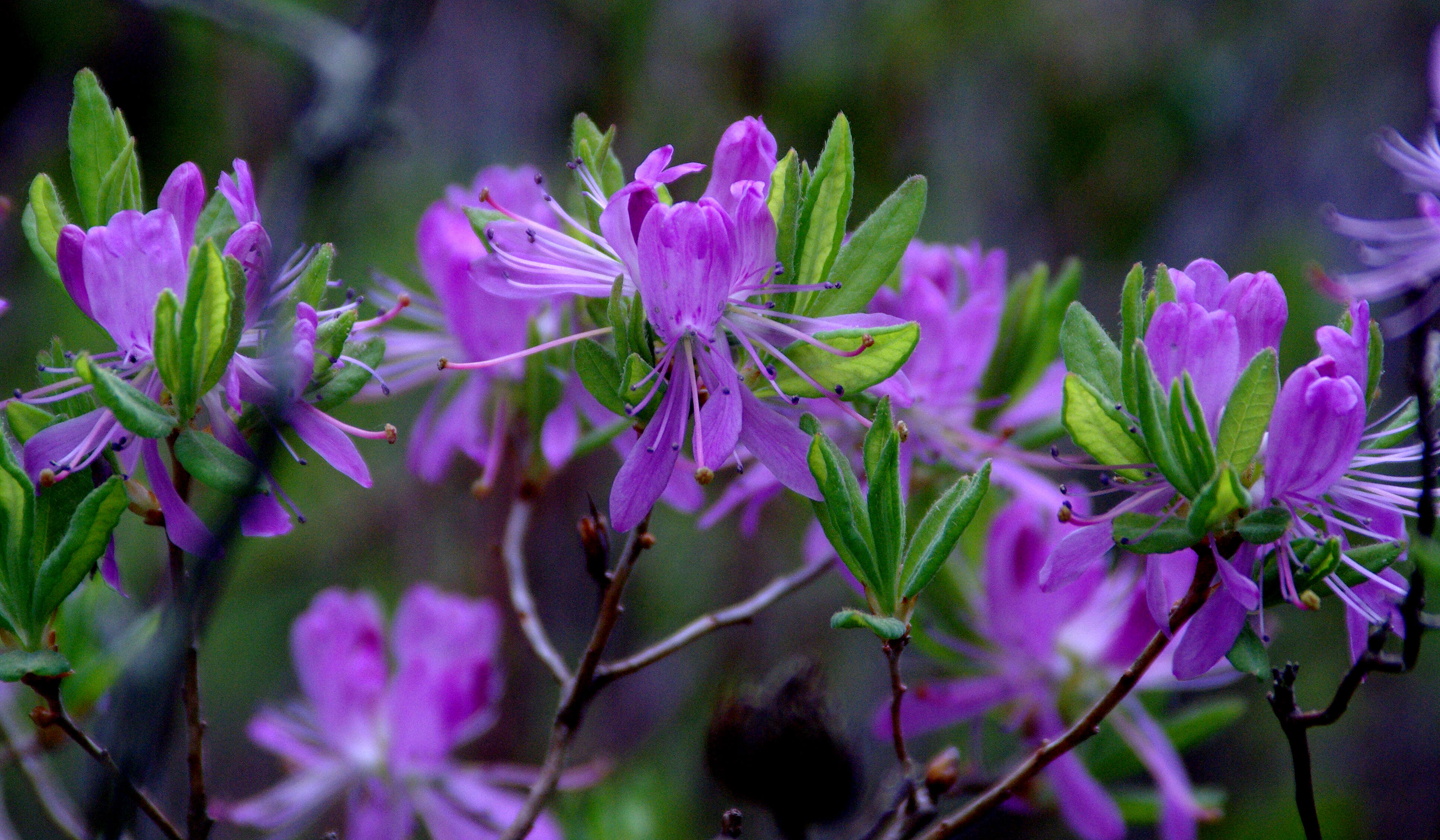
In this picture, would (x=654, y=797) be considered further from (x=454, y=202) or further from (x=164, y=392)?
(x=164, y=392)

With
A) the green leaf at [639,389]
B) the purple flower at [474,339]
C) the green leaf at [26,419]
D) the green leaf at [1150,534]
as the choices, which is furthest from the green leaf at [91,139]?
the green leaf at [1150,534]

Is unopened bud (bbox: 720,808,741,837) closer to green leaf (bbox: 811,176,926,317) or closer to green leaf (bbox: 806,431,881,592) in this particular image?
green leaf (bbox: 806,431,881,592)

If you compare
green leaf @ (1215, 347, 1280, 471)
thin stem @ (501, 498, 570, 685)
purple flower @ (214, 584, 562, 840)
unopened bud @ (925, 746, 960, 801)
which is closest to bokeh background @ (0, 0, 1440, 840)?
purple flower @ (214, 584, 562, 840)

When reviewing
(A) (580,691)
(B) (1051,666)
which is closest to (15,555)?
(A) (580,691)

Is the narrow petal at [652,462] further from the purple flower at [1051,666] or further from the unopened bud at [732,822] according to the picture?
the purple flower at [1051,666]

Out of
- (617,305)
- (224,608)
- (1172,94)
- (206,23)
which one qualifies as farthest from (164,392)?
(1172,94)
